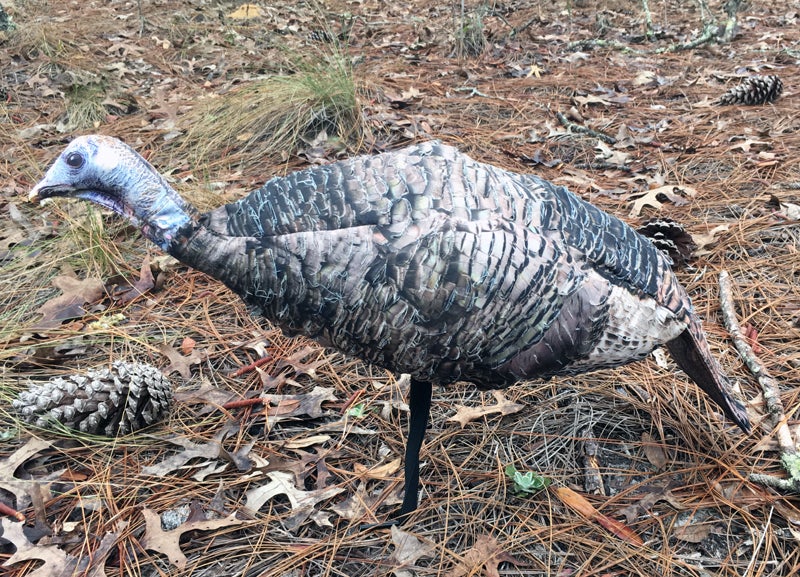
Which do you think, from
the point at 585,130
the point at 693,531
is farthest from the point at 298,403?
the point at 585,130

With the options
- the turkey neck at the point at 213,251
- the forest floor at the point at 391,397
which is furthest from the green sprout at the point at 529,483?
the turkey neck at the point at 213,251

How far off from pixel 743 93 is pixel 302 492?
14.5 feet

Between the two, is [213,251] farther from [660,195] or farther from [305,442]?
[660,195]

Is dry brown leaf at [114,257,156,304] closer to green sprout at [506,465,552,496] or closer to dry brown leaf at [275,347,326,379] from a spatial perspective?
dry brown leaf at [275,347,326,379]

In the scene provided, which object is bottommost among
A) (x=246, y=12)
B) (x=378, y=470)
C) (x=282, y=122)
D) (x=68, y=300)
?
(x=378, y=470)

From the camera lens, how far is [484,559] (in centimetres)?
196

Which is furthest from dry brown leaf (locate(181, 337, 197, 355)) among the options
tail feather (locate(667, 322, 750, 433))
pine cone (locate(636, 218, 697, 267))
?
pine cone (locate(636, 218, 697, 267))

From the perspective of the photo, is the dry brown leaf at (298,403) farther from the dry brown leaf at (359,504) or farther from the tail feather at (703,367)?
the tail feather at (703,367)

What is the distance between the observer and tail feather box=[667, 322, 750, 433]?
78.4 inches

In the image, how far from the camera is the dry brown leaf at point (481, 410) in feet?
8.27

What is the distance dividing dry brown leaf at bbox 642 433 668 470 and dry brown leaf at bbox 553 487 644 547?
0.34m

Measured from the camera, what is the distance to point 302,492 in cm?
222

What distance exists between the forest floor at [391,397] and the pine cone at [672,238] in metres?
0.13

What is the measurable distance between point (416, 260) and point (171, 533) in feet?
4.40
